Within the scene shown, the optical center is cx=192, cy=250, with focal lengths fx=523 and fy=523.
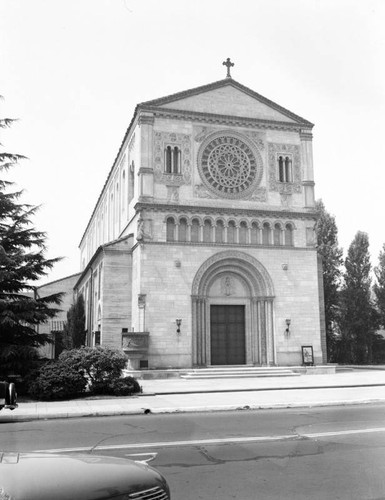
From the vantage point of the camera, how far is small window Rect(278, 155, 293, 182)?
34.8 m

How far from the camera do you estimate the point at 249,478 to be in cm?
716

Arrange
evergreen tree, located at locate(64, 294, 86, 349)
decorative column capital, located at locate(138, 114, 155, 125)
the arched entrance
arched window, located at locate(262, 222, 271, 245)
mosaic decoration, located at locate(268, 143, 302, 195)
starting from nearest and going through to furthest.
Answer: the arched entrance
decorative column capital, located at locate(138, 114, 155, 125)
arched window, located at locate(262, 222, 271, 245)
mosaic decoration, located at locate(268, 143, 302, 195)
evergreen tree, located at locate(64, 294, 86, 349)

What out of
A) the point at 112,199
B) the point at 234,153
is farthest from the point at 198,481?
the point at 112,199

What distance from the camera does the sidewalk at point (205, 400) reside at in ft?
50.2

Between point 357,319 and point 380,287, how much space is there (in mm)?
5634

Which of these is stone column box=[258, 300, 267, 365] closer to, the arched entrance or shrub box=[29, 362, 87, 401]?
the arched entrance

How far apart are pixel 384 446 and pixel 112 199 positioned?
37.1 metres

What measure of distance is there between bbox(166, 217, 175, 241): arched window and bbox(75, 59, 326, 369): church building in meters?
0.06

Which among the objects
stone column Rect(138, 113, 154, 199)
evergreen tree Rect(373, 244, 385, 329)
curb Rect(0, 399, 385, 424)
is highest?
stone column Rect(138, 113, 154, 199)

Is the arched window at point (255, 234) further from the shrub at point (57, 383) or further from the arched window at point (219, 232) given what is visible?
the shrub at point (57, 383)

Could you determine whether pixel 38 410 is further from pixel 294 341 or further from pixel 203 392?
pixel 294 341

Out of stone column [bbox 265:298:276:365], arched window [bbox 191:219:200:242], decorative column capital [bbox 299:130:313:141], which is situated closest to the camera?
stone column [bbox 265:298:276:365]

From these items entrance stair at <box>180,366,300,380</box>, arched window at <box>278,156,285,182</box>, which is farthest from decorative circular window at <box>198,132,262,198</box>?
entrance stair at <box>180,366,300,380</box>

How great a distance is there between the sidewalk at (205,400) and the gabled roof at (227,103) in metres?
18.1
